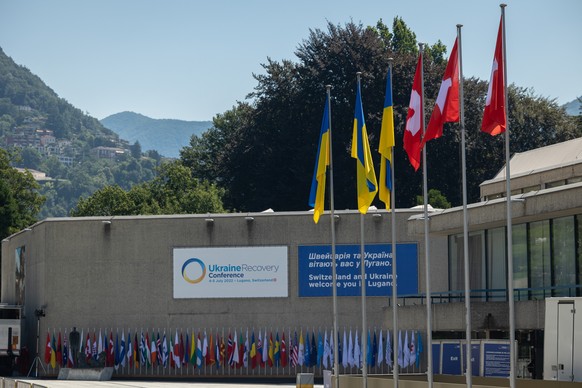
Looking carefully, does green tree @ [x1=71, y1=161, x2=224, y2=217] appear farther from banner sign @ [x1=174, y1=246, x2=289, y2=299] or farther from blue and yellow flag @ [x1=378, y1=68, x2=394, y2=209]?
blue and yellow flag @ [x1=378, y1=68, x2=394, y2=209]

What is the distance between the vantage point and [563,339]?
3366 centimetres

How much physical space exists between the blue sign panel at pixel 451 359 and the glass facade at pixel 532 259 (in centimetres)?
207

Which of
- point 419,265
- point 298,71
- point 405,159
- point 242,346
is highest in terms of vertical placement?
point 298,71

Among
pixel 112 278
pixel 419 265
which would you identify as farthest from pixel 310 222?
pixel 112 278

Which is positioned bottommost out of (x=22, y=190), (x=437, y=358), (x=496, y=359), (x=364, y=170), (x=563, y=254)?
(x=437, y=358)

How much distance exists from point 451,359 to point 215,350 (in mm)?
21861

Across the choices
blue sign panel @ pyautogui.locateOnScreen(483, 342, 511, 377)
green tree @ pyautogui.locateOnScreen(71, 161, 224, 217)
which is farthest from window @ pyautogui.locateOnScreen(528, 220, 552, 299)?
green tree @ pyautogui.locateOnScreen(71, 161, 224, 217)

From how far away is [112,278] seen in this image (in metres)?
61.5

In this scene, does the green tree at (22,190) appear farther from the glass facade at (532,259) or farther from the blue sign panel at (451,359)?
the blue sign panel at (451,359)

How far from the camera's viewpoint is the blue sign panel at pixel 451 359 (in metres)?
40.5

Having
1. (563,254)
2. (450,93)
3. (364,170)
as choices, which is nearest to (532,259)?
(563,254)

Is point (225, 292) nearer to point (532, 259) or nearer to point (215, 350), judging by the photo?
point (215, 350)

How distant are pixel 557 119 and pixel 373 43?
49.3ft

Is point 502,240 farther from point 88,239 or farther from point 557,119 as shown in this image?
point 557,119
